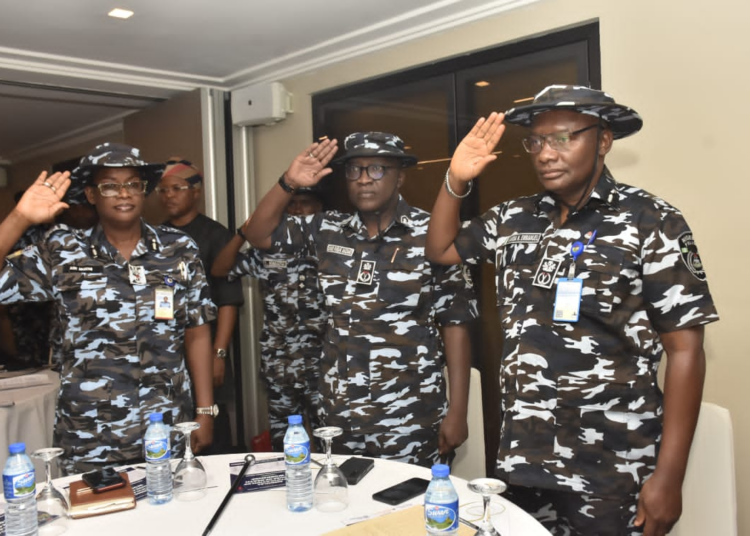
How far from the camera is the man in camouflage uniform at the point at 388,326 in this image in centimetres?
263

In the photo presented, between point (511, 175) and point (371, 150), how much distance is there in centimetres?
88

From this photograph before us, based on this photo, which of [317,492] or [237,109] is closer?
[317,492]

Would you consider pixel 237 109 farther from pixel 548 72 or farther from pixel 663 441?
pixel 663 441

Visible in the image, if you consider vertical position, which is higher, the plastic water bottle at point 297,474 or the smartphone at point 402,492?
the plastic water bottle at point 297,474

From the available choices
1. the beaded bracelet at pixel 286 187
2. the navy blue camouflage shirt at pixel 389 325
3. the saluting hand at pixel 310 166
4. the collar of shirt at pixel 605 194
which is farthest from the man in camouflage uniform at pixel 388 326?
the collar of shirt at pixel 605 194

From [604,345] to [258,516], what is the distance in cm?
106

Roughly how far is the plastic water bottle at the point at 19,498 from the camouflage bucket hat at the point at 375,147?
166 cm

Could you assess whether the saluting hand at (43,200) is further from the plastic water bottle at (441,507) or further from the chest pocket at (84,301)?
the plastic water bottle at (441,507)

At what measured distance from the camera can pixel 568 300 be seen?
1924 millimetres

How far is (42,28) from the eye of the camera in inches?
133

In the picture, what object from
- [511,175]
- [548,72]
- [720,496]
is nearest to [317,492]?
[720,496]

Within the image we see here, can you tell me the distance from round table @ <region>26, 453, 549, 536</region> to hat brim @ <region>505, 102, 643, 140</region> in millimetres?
1123

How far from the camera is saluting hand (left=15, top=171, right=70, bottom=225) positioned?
2.44 m

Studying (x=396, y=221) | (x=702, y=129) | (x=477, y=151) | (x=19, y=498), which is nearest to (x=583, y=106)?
(x=477, y=151)
